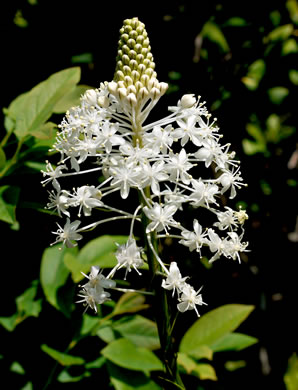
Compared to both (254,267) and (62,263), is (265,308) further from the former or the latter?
(62,263)

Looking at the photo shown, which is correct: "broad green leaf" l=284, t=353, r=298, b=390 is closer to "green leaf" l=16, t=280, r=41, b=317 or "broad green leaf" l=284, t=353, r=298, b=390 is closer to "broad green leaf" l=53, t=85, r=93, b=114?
"green leaf" l=16, t=280, r=41, b=317

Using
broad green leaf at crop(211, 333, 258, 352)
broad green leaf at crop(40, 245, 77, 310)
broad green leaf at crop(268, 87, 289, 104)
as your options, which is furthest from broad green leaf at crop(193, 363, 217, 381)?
broad green leaf at crop(268, 87, 289, 104)

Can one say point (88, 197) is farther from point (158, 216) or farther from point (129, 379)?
point (129, 379)

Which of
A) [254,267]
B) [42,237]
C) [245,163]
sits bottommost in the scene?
[254,267]

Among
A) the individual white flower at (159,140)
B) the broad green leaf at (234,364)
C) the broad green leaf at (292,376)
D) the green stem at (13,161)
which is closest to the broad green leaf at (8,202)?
the green stem at (13,161)

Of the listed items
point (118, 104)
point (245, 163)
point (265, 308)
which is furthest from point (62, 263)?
point (265, 308)
